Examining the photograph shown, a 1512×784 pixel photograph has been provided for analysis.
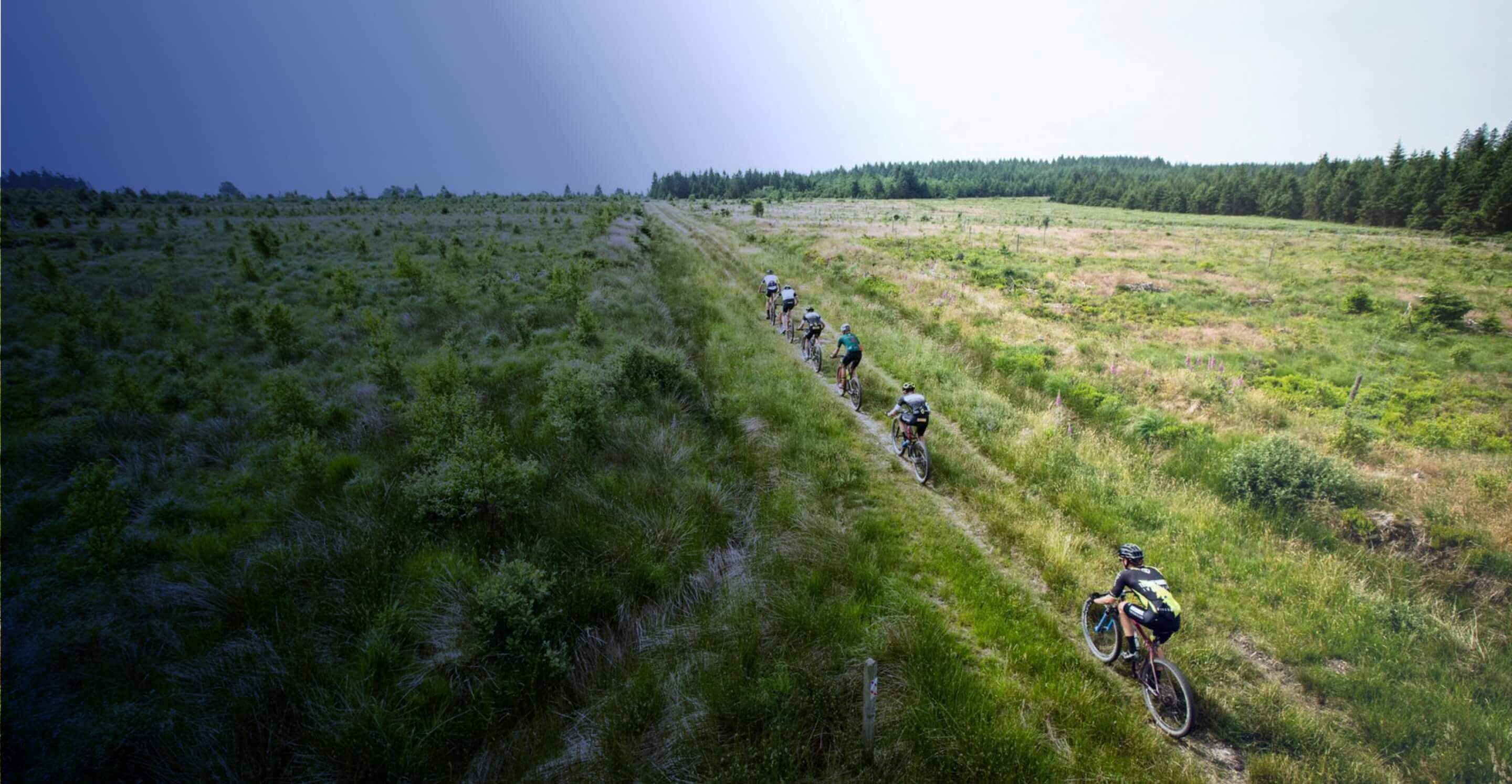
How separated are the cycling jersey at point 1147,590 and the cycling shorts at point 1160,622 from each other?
0.03 meters

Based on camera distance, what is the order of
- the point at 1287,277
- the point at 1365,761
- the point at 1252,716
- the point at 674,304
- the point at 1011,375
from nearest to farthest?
the point at 1365,761
the point at 1252,716
the point at 1011,375
the point at 674,304
the point at 1287,277

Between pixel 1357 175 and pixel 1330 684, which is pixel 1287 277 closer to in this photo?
pixel 1330 684

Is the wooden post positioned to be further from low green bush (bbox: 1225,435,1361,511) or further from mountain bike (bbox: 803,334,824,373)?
mountain bike (bbox: 803,334,824,373)

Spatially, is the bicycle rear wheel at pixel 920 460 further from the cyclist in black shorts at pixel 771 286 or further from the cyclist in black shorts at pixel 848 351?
the cyclist in black shorts at pixel 771 286

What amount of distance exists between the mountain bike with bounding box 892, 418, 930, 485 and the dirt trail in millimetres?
185

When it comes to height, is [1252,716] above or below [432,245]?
below

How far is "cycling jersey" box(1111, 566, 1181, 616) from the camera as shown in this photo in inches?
208

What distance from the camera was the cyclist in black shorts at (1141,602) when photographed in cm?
524

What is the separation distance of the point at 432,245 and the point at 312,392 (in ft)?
101

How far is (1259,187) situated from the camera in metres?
90.1

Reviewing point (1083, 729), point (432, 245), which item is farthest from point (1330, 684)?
point (432, 245)

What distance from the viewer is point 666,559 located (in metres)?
7.38

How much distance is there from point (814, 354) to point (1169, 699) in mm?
12050

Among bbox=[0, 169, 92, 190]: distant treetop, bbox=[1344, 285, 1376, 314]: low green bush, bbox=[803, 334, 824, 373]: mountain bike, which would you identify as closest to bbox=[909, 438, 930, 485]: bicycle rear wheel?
bbox=[803, 334, 824, 373]: mountain bike
